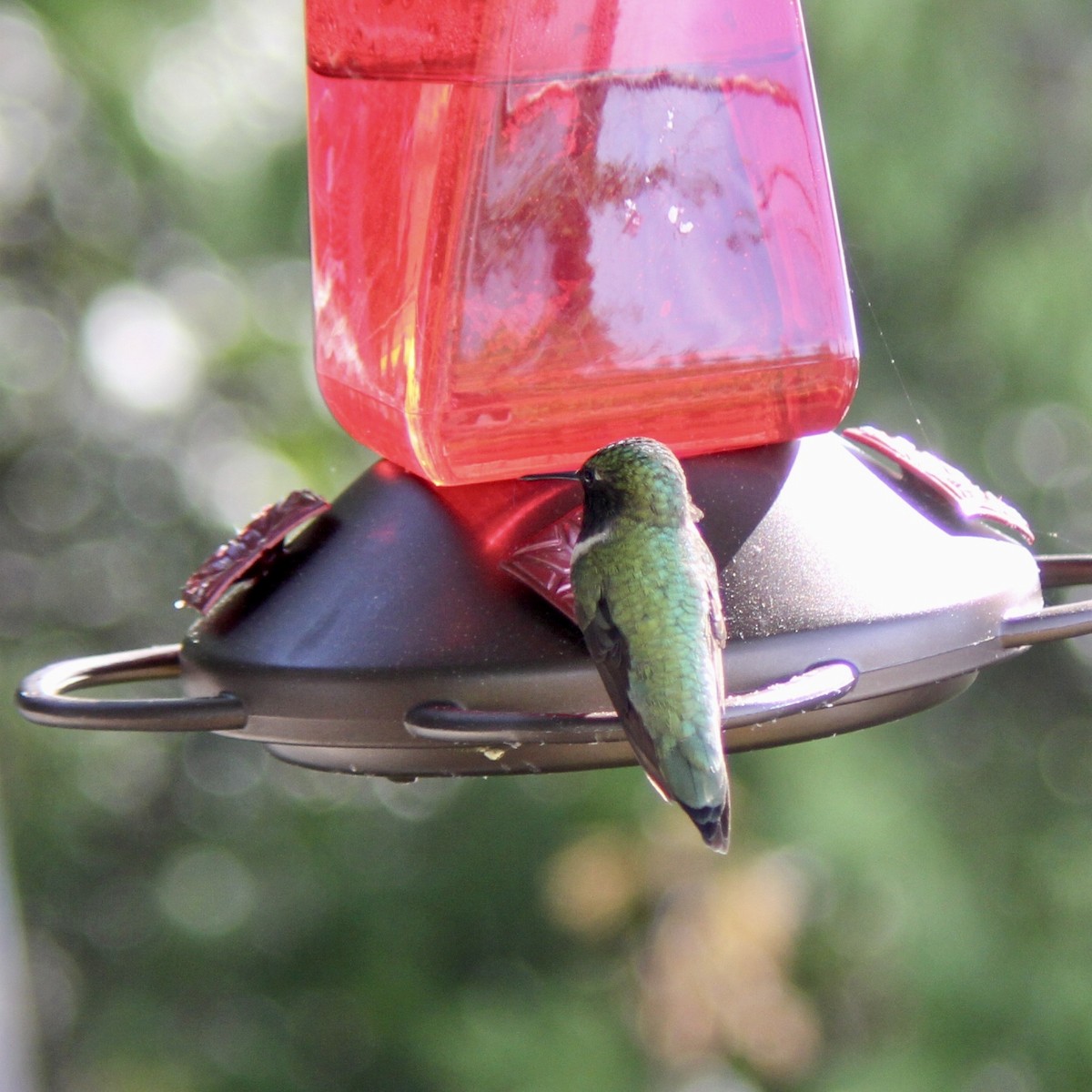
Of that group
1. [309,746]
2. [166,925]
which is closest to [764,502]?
[309,746]

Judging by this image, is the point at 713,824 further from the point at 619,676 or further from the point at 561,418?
the point at 561,418

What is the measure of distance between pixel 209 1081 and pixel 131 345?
3.07m

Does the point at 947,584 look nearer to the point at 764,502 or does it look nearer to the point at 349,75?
the point at 764,502

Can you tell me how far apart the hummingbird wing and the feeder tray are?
2 cm

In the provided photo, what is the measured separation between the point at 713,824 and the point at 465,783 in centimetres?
481

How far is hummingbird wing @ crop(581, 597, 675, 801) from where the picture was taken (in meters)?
1.64

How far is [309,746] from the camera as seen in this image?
179 cm

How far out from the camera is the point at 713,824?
170 centimetres

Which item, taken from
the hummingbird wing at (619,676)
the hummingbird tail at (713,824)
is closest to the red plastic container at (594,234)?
the hummingbird wing at (619,676)

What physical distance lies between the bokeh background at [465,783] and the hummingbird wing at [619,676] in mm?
3676

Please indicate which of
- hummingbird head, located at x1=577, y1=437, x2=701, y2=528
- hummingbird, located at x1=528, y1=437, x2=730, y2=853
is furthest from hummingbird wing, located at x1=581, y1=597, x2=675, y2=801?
hummingbird head, located at x1=577, y1=437, x2=701, y2=528

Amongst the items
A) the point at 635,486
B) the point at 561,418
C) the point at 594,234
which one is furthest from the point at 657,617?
the point at 594,234

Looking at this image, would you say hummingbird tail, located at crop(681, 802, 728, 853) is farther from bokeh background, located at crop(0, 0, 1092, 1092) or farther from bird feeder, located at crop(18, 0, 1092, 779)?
bokeh background, located at crop(0, 0, 1092, 1092)

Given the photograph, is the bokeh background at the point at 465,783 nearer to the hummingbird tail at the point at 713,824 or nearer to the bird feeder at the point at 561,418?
the bird feeder at the point at 561,418
